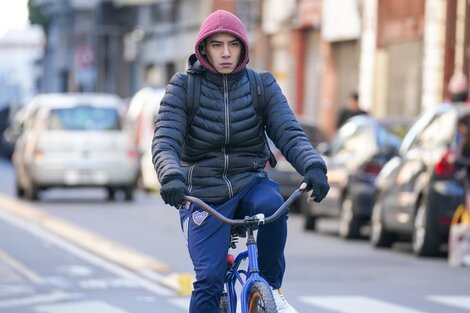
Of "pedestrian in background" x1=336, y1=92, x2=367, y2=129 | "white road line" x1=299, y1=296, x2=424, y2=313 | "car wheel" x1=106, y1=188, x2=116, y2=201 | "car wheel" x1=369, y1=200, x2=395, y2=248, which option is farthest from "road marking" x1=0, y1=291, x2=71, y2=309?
"car wheel" x1=106, y1=188, x2=116, y2=201

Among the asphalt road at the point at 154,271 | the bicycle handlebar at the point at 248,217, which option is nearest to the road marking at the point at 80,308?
Result: the asphalt road at the point at 154,271

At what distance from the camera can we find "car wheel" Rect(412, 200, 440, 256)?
719 inches

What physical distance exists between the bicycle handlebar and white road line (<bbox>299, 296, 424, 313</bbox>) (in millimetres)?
4779

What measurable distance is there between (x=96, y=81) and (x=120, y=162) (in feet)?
170

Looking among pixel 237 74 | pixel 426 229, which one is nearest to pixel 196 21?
pixel 426 229

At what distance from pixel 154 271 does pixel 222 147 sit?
319 inches

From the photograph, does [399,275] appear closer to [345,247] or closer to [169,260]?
[169,260]

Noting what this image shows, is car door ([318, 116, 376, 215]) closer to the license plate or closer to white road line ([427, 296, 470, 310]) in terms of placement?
the license plate

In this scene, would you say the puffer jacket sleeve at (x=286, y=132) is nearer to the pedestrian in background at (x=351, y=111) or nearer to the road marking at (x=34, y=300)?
the road marking at (x=34, y=300)

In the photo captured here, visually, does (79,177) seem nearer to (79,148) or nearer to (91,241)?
(79,148)

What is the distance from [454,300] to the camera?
13750 mm

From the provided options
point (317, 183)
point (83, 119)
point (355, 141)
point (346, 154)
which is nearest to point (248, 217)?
point (317, 183)

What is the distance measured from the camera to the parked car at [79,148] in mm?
29797

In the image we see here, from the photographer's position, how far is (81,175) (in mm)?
29828
